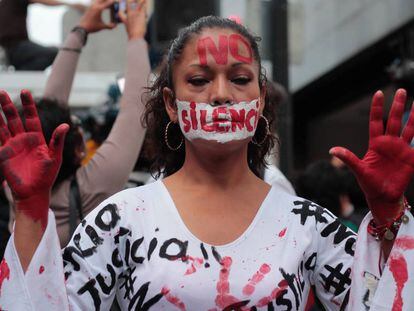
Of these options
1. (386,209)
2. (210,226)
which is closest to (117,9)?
(210,226)

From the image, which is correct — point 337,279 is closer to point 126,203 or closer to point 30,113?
point 126,203

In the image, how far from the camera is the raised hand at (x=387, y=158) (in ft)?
7.45

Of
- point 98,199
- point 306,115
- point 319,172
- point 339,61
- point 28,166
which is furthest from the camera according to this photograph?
point 306,115

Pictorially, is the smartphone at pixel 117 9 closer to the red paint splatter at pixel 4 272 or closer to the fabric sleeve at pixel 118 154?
the fabric sleeve at pixel 118 154

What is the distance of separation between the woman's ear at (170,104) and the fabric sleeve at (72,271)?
0.37 m

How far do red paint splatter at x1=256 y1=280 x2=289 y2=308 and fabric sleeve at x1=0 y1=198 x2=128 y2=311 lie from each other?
417 millimetres

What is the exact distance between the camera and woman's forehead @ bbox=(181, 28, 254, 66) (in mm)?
2531

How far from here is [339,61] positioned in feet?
40.3

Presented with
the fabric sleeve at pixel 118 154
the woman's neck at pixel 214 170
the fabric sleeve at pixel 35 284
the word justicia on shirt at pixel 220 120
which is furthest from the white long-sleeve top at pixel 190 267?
the fabric sleeve at pixel 118 154

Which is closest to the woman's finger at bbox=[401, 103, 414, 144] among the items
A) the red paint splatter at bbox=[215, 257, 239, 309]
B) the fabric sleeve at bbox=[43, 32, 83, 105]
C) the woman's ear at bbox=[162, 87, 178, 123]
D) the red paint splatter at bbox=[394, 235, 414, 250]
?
the red paint splatter at bbox=[394, 235, 414, 250]

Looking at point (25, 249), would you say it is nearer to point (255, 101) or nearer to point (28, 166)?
point (28, 166)

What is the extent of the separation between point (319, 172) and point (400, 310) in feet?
8.36

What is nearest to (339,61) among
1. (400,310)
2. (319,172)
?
(319,172)

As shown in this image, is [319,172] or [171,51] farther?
[319,172]
